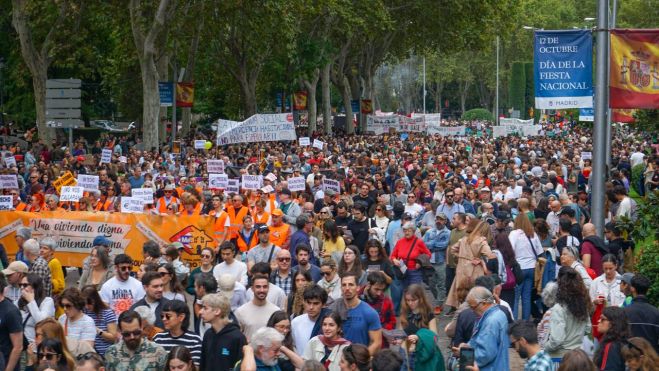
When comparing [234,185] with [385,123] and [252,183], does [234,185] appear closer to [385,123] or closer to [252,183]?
[252,183]

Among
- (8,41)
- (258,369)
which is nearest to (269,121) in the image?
(258,369)

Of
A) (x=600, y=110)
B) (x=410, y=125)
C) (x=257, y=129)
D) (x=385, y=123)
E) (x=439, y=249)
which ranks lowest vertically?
(x=439, y=249)

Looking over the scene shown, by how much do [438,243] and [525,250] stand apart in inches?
72.4

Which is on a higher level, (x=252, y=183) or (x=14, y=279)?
(x=252, y=183)

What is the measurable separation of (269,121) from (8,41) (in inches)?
1064

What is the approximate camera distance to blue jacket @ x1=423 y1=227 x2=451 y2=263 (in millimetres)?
16281

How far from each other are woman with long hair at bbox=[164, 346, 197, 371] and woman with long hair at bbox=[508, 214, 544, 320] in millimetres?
6916

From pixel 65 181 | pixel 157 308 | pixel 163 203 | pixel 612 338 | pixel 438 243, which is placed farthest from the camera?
pixel 65 181

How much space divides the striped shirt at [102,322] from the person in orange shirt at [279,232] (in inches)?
198

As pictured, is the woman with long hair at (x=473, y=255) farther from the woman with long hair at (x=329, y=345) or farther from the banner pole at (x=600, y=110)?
the woman with long hair at (x=329, y=345)

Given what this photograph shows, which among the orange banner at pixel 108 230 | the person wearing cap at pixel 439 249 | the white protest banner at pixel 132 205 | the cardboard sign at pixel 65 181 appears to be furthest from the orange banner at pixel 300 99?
the person wearing cap at pixel 439 249

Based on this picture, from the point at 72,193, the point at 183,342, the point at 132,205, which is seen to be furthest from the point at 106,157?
the point at 183,342

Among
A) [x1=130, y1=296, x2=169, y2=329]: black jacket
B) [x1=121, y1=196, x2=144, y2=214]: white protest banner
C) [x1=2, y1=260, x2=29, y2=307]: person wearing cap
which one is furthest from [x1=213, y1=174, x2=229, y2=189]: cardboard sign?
[x1=130, y1=296, x2=169, y2=329]: black jacket

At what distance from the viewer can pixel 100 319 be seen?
10.2m
